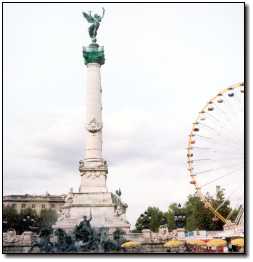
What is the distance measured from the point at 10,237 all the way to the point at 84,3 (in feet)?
23.9

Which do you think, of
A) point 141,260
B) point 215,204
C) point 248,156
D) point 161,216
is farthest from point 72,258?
point 161,216

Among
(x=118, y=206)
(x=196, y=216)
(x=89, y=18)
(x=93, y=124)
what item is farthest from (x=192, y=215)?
(x=89, y=18)

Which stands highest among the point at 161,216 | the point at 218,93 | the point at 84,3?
the point at 84,3

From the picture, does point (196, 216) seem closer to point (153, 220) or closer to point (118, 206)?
point (153, 220)

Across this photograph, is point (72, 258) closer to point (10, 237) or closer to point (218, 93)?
point (10, 237)

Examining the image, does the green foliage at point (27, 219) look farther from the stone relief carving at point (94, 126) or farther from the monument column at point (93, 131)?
the stone relief carving at point (94, 126)

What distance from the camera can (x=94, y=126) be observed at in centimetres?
2825

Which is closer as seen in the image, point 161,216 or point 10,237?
point 10,237

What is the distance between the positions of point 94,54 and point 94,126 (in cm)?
316

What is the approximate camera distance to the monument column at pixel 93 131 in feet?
91.1

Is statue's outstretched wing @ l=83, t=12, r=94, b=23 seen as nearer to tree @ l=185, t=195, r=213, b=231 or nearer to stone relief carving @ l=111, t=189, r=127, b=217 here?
stone relief carving @ l=111, t=189, r=127, b=217

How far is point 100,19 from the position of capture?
20.2 metres

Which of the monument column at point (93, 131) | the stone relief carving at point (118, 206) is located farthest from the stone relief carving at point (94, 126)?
the stone relief carving at point (118, 206)

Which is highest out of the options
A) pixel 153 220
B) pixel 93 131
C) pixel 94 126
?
pixel 94 126
